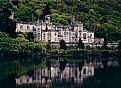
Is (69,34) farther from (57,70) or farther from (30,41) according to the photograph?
(57,70)

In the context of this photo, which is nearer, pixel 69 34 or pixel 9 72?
pixel 9 72

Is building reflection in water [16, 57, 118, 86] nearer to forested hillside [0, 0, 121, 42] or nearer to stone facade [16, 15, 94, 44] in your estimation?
stone facade [16, 15, 94, 44]

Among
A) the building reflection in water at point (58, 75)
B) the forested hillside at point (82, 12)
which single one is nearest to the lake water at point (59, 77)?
the building reflection in water at point (58, 75)

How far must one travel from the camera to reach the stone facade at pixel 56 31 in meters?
122

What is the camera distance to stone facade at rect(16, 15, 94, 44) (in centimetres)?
12156

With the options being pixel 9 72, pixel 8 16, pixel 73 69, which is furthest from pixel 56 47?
pixel 9 72

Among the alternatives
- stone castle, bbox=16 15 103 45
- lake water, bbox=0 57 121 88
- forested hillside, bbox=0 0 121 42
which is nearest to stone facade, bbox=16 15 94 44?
stone castle, bbox=16 15 103 45

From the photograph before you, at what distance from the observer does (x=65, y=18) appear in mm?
142250

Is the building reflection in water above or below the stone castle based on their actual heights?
above

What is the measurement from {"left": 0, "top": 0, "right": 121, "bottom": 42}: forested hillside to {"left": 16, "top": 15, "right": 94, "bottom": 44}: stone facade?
5381mm

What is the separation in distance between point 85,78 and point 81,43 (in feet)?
184

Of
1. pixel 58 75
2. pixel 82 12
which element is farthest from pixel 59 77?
pixel 82 12

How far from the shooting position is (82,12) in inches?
6235

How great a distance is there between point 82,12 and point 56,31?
35705 millimetres
